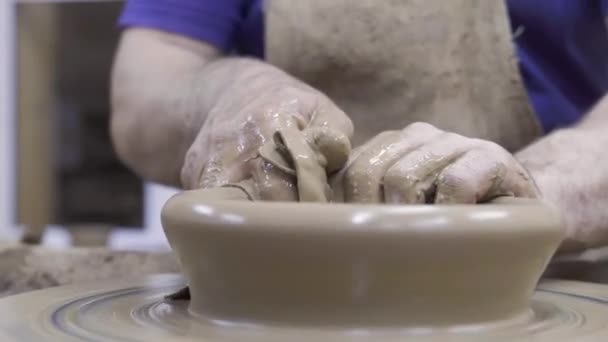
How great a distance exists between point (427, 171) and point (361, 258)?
14 centimetres

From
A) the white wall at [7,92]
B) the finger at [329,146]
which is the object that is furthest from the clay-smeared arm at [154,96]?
the white wall at [7,92]

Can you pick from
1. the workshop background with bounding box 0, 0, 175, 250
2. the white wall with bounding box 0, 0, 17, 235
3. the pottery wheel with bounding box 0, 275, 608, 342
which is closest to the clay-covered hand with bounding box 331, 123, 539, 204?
the pottery wheel with bounding box 0, 275, 608, 342

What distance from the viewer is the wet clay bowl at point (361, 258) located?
630mm

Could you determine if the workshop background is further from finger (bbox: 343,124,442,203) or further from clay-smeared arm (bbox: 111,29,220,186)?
finger (bbox: 343,124,442,203)

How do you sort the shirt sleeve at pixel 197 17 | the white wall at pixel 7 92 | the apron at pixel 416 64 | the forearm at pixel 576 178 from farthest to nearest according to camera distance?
the white wall at pixel 7 92, the shirt sleeve at pixel 197 17, the apron at pixel 416 64, the forearm at pixel 576 178

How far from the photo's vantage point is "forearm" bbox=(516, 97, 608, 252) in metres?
1.01

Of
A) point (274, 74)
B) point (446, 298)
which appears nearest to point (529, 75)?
point (274, 74)

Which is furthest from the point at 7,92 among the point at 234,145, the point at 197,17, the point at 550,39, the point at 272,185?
the point at 272,185

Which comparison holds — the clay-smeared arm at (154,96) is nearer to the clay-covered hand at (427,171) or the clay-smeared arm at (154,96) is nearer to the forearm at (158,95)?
the forearm at (158,95)

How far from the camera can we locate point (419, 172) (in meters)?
0.74

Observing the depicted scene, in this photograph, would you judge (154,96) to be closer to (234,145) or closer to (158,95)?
(158,95)

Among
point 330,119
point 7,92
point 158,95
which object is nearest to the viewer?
point 330,119

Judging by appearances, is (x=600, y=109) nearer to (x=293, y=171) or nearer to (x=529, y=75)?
(x=529, y=75)

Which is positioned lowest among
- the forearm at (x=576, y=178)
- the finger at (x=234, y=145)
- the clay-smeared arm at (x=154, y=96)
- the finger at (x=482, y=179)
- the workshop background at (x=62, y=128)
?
the workshop background at (x=62, y=128)
